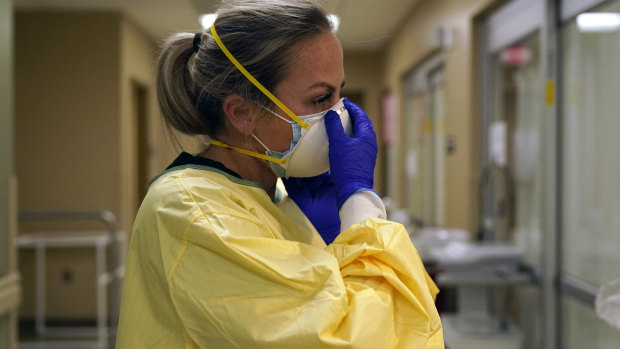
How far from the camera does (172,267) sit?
0.85 metres

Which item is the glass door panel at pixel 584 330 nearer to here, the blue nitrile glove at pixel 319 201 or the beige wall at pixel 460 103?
the beige wall at pixel 460 103

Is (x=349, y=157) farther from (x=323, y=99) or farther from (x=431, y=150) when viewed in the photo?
(x=431, y=150)

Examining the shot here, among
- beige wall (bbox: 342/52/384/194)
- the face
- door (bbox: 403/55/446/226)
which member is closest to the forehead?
the face

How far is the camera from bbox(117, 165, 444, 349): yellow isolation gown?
2.65 ft

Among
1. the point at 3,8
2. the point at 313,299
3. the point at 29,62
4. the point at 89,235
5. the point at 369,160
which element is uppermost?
the point at 29,62

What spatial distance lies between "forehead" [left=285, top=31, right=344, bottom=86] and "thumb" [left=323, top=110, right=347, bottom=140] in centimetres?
7

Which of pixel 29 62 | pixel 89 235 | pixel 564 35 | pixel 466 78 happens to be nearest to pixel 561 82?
pixel 564 35

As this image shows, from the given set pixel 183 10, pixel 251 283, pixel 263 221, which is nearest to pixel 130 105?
pixel 183 10

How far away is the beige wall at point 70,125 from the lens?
5312mm

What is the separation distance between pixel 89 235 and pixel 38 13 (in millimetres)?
2049

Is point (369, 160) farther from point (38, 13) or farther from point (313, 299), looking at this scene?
point (38, 13)

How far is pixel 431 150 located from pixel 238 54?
4.38m

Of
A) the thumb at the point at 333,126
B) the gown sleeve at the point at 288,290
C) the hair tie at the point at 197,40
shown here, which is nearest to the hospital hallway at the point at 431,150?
the hair tie at the point at 197,40

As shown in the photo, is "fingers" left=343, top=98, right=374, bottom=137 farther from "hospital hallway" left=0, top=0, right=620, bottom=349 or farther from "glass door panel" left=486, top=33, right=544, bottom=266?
"glass door panel" left=486, top=33, right=544, bottom=266
